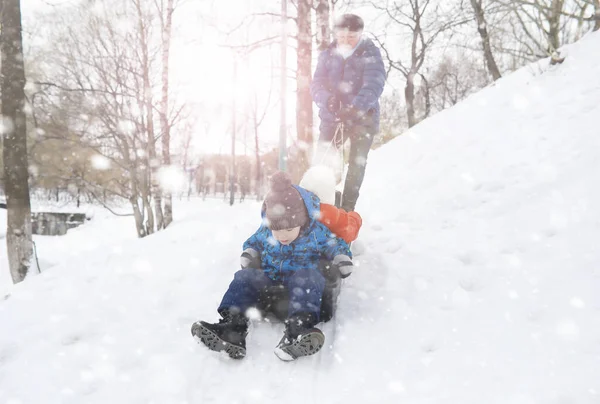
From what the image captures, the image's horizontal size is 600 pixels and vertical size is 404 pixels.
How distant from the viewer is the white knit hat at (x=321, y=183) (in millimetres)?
3451

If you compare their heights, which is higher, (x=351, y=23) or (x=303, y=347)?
(x=351, y=23)

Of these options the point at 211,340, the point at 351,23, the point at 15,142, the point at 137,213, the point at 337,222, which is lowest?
the point at 137,213

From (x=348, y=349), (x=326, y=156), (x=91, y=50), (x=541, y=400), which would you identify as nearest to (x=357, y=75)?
(x=326, y=156)

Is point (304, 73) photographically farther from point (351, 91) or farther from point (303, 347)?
point (303, 347)

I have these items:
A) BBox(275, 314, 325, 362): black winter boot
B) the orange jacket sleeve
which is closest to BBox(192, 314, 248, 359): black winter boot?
BBox(275, 314, 325, 362): black winter boot

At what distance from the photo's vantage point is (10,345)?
2738 mm

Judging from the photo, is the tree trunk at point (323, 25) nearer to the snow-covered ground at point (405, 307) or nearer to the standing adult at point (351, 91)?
the standing adult at point (351, 91)

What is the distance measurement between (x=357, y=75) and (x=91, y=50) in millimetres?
9977

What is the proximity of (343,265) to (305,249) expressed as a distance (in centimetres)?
32

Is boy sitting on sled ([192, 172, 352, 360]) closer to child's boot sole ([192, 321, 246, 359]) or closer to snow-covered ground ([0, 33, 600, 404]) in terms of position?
child's boot sole ([192, 321, 246, 359])

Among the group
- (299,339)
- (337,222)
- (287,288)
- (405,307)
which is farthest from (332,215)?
(299,339)

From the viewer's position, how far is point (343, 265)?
2.67 meters

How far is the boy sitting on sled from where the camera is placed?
241 cm

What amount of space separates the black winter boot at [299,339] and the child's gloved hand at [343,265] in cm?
39
